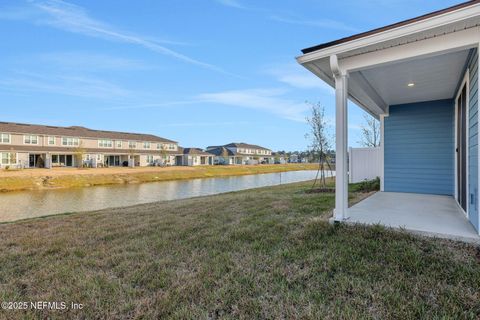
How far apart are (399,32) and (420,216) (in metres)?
2.84

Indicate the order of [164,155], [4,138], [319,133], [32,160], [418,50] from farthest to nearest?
1. [164,155]
2. [32,160]
3. [4,138]
4. [319,133]
5. [418,50]

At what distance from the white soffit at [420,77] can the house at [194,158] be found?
35942 millimetres

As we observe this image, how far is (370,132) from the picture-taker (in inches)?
728

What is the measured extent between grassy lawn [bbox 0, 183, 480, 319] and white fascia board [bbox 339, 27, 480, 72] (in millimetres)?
2328

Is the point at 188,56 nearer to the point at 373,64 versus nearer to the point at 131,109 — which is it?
the point at 373,64

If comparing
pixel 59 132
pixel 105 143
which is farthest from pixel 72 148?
pixel 105 143

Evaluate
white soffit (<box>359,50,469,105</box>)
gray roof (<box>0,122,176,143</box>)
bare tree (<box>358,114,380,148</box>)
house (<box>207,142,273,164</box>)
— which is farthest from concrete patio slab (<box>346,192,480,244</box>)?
house (<box>207,142,273,164</box>)

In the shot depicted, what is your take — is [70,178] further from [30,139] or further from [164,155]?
[164,155]

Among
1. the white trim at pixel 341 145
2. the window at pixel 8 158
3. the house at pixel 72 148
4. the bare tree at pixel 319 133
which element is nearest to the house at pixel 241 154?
the house at pixel 72 148

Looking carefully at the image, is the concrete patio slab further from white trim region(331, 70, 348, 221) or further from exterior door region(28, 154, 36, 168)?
exterior door region(28, 154, 36, 168)

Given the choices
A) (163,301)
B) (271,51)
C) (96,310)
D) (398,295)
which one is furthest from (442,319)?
(271,51)

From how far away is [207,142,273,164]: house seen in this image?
5150 centimetres

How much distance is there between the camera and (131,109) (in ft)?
133

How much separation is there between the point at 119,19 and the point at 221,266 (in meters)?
13.7
